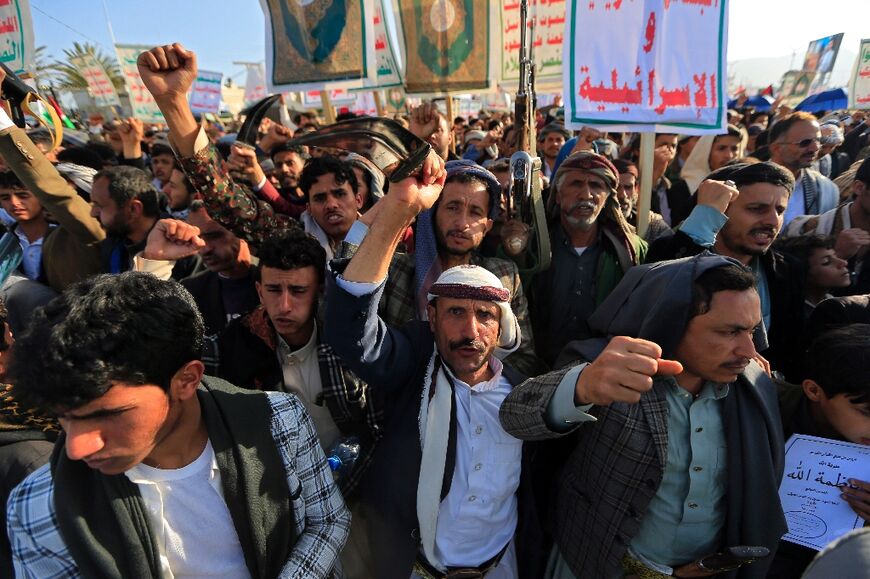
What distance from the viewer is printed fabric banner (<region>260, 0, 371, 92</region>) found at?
Result: 355 cm

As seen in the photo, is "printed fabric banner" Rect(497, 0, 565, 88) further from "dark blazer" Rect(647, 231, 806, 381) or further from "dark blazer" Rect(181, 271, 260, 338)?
"dark blazer" Rect(181, 271, 260, 338)

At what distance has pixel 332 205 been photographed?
2.70 metres

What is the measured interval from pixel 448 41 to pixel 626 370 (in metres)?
4.00

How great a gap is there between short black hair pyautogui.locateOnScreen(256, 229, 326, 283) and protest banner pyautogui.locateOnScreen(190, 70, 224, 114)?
944cm

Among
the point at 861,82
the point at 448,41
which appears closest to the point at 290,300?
the point at 448,41

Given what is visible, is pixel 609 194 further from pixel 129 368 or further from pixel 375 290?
pixel 129 368

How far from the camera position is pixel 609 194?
8.52ft

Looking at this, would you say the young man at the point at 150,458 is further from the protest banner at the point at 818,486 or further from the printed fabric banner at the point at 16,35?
the printed fabric banner at the point at 16,35

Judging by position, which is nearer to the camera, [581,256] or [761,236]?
[761,236]

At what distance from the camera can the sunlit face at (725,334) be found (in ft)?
5.01

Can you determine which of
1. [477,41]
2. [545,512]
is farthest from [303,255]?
[477,41]

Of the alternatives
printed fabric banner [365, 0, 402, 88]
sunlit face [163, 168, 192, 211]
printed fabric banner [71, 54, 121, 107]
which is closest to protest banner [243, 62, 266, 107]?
printed fabric banner [71, 54, 121, 107]

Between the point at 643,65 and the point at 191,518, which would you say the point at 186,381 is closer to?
the point at 191,518

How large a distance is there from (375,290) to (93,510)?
94cm
